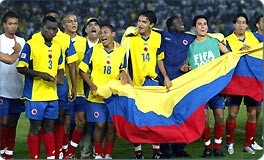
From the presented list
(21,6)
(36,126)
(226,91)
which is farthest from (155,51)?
(21,6)

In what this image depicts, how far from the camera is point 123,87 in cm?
827

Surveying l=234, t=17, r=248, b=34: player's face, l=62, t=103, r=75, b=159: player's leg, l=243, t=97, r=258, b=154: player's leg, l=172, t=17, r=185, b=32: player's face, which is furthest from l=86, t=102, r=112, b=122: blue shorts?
l=234, t=17, r=248, b=34: player's face

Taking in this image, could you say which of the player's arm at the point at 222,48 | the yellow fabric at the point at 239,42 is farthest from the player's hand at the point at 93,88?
the yellow fabric at the point at 239,42

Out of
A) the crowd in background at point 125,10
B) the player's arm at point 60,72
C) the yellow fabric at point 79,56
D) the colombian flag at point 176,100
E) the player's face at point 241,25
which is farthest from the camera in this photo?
the crowd in background at point 125,10

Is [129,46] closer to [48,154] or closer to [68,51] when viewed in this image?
[68,51]

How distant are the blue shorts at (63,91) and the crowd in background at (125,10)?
581 inches

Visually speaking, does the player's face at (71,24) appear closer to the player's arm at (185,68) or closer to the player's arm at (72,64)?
the player's arm at (72,64)

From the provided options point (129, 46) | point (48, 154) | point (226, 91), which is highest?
point (129, 46)

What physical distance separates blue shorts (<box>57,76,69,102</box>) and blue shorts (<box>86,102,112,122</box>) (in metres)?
0.31

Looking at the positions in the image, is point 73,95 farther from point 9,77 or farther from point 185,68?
point 185,68

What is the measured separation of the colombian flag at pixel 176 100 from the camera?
8.18 metres

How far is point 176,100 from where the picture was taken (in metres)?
8.45

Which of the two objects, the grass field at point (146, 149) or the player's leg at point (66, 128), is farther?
the grass field at point (146, 149)

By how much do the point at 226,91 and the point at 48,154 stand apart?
2.27 m
